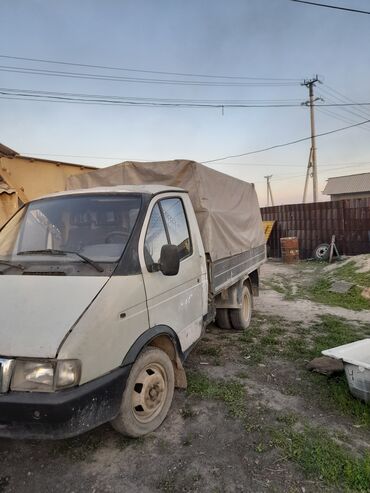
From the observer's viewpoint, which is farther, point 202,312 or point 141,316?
point 202,312

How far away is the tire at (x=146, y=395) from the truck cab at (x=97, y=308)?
0.4 inches

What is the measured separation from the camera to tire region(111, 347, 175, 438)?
2680 millimetres

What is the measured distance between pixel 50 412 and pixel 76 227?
1.67m

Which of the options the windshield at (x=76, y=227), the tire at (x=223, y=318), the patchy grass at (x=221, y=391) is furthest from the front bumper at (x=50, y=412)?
the tire at (x=223, y=318)

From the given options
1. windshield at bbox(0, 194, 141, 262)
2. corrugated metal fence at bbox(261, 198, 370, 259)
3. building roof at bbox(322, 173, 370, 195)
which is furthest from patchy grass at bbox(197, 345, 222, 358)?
building roof at bbox(322, 173, 370, 195)

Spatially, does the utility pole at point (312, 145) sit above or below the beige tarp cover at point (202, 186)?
above

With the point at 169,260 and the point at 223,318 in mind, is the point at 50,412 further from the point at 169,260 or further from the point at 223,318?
the point at 223,318

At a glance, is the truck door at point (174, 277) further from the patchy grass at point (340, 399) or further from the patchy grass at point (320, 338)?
the patchy grass at point (320, 338)

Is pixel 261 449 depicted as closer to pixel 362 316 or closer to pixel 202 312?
pixel 202 312

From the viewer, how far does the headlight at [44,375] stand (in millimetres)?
2184

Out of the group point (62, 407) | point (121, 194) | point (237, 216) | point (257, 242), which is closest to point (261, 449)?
point (62, 407)

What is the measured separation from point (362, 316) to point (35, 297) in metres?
6.67

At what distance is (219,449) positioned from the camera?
9.25 ft

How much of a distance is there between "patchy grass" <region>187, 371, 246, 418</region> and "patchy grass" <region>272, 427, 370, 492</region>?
1.66ft
